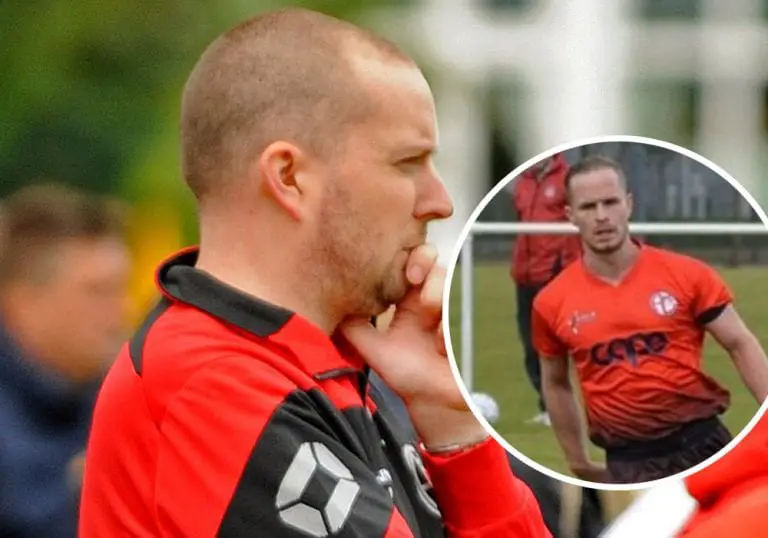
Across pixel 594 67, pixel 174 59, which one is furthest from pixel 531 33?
pixel 174 59

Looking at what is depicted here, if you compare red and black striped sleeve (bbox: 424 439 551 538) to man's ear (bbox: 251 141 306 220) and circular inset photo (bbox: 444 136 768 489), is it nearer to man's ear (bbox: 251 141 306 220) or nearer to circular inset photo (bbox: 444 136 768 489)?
circular inset photo (bbox: 444 136 768 489)

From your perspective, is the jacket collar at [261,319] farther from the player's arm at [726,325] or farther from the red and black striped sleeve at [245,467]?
the player's arm at [726,325]

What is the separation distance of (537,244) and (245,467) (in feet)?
0.84

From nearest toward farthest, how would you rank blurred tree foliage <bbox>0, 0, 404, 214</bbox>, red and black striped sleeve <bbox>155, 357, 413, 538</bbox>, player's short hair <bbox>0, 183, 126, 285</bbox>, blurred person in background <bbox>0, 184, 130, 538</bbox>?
1. red and black striped sleeve <bbox>155, 357, 413, 538</bbox>
2. blurred person in background <bbox>0, 184, 130, 538</bbox>
3. player's short hair <bbox>0, 183, 126, 285</bbox>
4. blurred tree foliage <bbox>0, 0, 404, 214</bbox>

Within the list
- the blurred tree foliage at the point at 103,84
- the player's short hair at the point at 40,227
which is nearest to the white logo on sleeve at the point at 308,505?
the player's short hair at the point at 40,227

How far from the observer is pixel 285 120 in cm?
100

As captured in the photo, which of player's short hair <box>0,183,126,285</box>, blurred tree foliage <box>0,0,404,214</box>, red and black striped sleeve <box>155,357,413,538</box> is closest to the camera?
red and black striped sleeve <box>155,357,413,538</box>

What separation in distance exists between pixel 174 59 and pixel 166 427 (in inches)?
62.5

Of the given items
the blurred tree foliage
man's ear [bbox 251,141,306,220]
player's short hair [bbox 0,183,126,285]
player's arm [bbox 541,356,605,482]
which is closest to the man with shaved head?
man's ear [bbox 251,141,306,220]

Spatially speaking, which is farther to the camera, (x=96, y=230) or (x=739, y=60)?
(x=739, y=60)

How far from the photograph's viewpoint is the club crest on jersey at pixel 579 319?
3.07 ft

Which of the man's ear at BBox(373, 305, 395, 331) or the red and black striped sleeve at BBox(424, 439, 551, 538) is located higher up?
the man's ear at BBox(373, 305, 395, 331)

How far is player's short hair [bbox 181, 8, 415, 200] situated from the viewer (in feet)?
3.25

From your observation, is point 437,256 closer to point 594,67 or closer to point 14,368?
point 14,368
